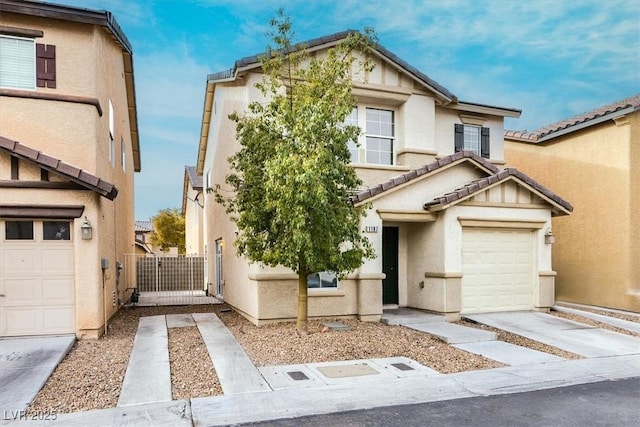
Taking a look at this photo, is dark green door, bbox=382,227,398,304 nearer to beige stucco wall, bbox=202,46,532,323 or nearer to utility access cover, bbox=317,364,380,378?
beige stucco wall, bbox=202,46,532,323

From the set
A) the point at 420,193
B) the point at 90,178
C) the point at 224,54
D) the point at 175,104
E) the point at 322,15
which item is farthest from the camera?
the point at 175,104

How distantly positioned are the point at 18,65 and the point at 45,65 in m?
0.57

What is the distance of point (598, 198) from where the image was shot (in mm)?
13961

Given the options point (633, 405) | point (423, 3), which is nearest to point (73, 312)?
point (633, 405)

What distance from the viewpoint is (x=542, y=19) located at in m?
13.1

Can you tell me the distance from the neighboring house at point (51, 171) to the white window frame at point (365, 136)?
22.0ft

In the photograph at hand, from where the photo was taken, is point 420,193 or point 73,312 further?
point 420,193

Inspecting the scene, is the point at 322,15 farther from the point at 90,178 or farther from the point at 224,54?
the point at 90,178

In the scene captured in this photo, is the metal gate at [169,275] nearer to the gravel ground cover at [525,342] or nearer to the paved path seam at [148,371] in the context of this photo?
the paved path seam at [148,371]

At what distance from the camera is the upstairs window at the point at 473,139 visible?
47.8 feet

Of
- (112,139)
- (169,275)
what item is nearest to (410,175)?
(112,139)

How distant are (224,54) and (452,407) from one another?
54.3ft

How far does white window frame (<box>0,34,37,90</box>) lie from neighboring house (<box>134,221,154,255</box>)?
26.4 meters

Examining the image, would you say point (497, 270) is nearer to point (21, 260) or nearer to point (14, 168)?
point (21, 260)
